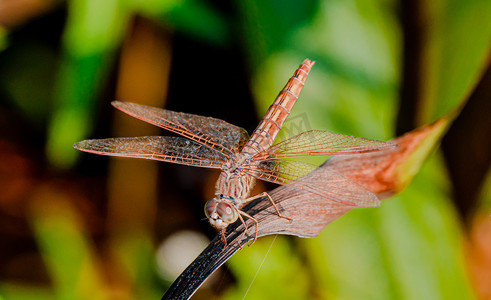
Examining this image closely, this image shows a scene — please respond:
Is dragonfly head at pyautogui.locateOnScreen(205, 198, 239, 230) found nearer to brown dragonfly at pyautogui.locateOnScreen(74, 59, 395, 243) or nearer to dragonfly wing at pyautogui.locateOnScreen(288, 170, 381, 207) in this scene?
brown dragonfly at pyautogui.locateOnScreen(74, 59, 395, 243)

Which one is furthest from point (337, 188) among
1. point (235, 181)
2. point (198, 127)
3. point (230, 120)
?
point (230, 120)

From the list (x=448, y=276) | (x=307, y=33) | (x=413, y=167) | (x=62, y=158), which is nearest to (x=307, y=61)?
(x=307, y=33)

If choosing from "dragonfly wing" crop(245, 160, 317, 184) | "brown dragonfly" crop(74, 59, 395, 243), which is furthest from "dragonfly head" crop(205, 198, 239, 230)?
"dragonfly wing" crop(245, 160, 317, 184)

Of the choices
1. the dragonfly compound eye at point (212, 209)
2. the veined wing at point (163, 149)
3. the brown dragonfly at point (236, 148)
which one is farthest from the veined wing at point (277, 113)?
the dragonfly compound eye at point (212, 209)

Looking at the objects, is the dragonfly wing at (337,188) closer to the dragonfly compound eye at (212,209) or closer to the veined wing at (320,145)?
the veined wing at (320,145)

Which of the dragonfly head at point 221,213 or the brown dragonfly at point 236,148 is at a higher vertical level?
the brown dragonfly at point 236,148

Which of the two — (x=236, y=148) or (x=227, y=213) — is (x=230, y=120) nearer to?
(x=236, y=148)

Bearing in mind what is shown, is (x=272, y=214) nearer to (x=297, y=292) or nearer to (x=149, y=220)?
(x=297, y=292)
